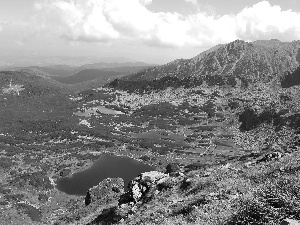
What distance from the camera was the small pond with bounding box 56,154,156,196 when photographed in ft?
544

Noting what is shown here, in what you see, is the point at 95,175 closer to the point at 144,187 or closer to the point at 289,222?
the point at 144,187

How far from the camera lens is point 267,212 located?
44.5 feet

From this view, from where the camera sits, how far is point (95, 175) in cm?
18362

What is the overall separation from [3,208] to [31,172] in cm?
5600

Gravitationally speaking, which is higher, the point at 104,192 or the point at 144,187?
the point at 144,187

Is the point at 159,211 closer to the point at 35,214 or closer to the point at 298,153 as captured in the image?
the point at 298,153

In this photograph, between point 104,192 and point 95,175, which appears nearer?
point 104,192

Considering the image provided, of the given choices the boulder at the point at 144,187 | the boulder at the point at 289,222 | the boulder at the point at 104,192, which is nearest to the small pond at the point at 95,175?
the boulder at the point at 104,192

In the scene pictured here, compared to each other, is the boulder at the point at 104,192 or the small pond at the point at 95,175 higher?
the boulder at the point at 104,192

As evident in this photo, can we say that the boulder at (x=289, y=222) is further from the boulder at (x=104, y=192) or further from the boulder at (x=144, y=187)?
the boulder at (x=104, y=192)

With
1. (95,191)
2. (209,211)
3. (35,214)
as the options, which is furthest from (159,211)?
(35,214)

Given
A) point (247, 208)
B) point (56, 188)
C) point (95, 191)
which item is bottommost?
point (56, 188)

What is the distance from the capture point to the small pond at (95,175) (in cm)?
16575

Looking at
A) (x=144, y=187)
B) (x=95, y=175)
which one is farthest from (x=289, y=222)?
(x=95, y=175)
